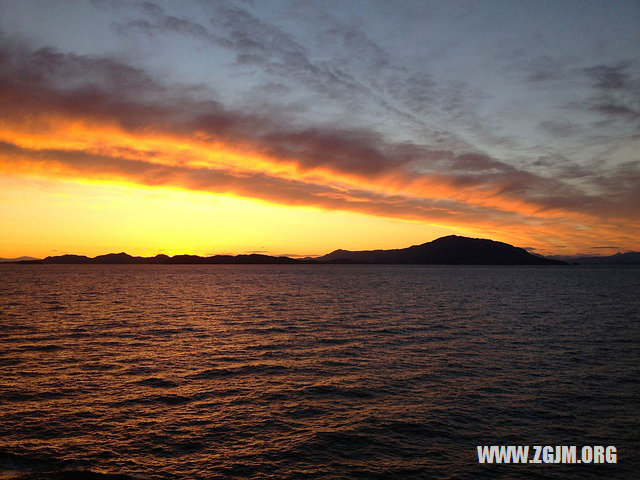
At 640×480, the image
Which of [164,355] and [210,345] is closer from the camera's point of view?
[164,355]

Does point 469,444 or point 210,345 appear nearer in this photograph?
point 469,444

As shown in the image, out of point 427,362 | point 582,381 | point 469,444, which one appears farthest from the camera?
point 427,362

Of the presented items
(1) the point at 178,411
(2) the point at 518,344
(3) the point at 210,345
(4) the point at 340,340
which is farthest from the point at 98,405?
(2) the point at 518,344

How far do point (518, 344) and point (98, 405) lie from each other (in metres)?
40.8

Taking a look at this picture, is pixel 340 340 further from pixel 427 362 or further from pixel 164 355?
pixel 164 355

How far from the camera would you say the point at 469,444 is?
21250 millimetres

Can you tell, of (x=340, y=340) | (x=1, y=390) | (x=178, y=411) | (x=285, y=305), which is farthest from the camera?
(x=285, y=305)

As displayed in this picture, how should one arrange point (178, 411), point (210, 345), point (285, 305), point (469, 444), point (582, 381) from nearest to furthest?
1. point (469, 444)
2. point (178, 411)
3. point (582, 381)
4. point (210, 345)
5. point (285, 305)

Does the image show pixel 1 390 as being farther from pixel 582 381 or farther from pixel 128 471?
pixel 582 381

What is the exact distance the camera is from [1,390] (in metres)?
27.8

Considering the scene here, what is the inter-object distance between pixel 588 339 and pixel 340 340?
95.2ft

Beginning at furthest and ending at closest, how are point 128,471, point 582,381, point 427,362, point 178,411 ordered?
point 427,362
point 582,381
point 178,411
point 128,471

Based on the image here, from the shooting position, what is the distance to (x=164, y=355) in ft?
129

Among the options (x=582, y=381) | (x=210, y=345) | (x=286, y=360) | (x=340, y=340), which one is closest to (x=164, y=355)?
(x=210, y=345)
